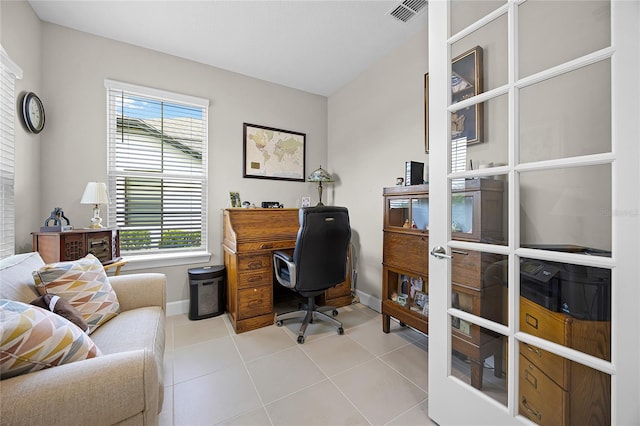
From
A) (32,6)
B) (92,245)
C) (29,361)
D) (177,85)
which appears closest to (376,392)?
(29,361)

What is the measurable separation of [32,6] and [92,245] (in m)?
2.00

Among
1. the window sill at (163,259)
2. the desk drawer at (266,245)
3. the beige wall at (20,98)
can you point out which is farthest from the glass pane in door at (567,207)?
the beige wall at (20,98)

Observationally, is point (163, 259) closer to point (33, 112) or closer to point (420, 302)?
point (33, 112)

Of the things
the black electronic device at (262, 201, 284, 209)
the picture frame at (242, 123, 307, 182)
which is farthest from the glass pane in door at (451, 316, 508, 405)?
the picture frame at (242, 123, 307, 182)

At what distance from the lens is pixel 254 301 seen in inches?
94.7

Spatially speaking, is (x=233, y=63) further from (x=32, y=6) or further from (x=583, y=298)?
(x=583, y=298)

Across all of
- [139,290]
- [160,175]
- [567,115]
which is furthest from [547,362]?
[160,175]

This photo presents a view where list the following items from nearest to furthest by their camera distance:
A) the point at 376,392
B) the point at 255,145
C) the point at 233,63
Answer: the point at 376,392
the point at 233,63
the point at 255,145

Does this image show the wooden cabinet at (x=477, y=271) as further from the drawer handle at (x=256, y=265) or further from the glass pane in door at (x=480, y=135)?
the drawer handle at (x=256, y=265)

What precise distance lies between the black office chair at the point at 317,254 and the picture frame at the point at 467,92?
1.16 metres

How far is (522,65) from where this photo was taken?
3.36 feet

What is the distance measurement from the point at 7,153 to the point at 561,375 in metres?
3.34

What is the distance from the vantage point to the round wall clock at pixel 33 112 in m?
1.89

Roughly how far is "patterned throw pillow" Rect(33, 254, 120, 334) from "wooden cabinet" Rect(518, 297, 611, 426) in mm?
2134
